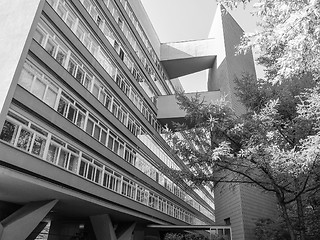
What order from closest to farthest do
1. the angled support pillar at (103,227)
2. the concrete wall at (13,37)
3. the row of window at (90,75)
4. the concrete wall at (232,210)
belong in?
the concrete wall at (13,37) → the row of window at (90,75) → the angled support pillar at (103,227) → the concrete wall at (232,210)

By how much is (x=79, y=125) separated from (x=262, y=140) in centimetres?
999

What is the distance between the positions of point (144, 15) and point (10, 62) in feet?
74.3

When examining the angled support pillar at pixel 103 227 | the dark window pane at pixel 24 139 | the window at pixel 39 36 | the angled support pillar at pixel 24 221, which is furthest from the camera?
the angled support pillar at pixel 103 227

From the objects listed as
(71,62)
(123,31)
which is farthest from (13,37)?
(123,31)

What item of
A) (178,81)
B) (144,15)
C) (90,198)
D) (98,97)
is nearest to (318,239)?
(90,198)

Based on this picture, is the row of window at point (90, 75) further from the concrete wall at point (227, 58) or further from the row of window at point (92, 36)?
the concrete wall at point (227, 58)

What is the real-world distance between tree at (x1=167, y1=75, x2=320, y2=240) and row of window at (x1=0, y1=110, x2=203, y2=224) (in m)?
5.41

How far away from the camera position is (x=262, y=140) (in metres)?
10.2

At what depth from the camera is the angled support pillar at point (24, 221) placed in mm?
11758

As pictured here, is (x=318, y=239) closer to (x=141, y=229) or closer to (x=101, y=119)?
(x=101, y=119)

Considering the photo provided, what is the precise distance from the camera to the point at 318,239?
13227 mm

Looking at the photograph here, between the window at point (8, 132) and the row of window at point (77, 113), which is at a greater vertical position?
the row of window at point (77, 113)

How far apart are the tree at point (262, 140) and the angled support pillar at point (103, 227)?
923 cm

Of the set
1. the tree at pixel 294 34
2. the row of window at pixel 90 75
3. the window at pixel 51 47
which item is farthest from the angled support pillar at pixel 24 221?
the tree at pixel 294 34
